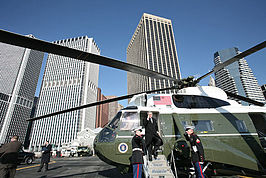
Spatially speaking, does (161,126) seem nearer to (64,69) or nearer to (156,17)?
(64,69)

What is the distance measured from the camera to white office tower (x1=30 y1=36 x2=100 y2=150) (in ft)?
363

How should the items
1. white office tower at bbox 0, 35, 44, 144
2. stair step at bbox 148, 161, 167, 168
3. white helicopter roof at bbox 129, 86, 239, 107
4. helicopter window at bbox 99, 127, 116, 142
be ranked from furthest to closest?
white office tower at bbox 0, 35, 44, 144 → white helicopter roof at bbox 129, 86, 239, 107 → helicopter window at bbox 99, 127, 116, 142 → stair step at bbox 148, 161, 167, 168

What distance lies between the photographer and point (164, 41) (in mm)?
123250

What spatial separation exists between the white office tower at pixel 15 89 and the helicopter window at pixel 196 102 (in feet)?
537

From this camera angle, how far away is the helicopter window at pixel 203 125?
6.29m

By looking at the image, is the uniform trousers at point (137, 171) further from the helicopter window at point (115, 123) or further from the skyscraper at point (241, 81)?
the skyscraper at point (241, 81)

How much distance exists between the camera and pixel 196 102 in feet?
23.0

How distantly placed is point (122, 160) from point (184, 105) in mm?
3911

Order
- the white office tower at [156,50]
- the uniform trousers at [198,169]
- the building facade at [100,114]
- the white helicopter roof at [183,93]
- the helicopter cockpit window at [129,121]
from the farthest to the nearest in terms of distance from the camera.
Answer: the building facade at [100,114]
the white office tower at [156,50]
the white helicopter roof at [183,93]
the helicopter cockpit window at [129,121]
the uniform trousers at [198,169]

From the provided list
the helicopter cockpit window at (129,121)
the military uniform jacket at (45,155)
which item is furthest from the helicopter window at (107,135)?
the military uniform jacket at (45,155)

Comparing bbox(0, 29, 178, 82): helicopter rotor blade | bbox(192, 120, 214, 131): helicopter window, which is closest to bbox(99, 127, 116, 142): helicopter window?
bbox(0, 29, 178, 82): helicopter rotor blade

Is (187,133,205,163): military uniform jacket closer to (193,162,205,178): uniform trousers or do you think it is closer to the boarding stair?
(193,162,205,178): uniform trousers

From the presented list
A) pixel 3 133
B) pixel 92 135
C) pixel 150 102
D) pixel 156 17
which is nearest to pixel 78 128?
pixel 92 135

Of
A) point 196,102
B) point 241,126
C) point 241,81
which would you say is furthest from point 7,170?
point 241,81
